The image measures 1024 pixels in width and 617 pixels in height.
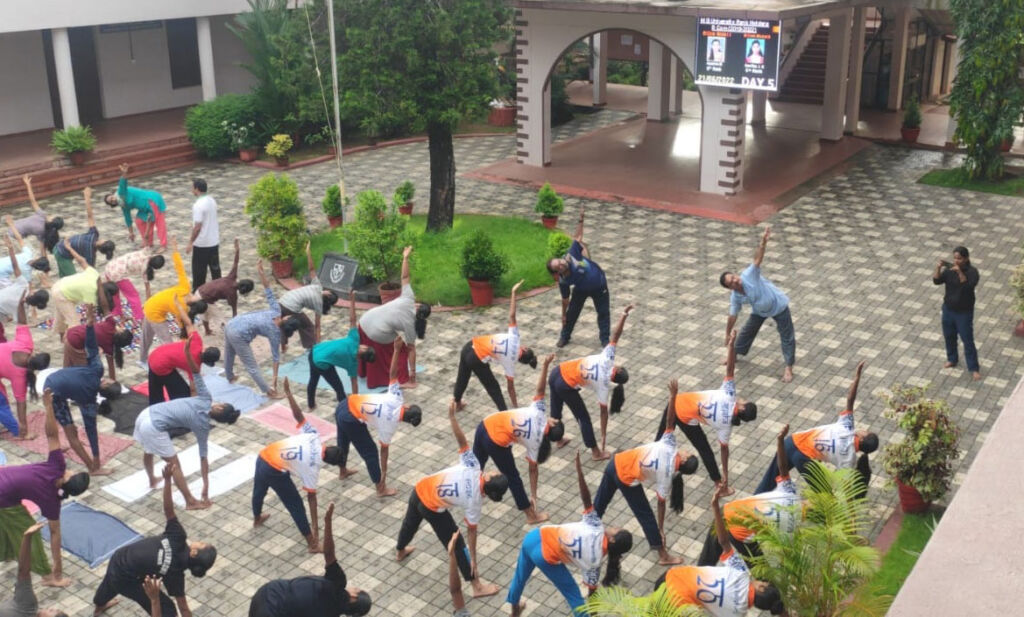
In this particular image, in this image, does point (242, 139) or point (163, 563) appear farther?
point (242, 139)

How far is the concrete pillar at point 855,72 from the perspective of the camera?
24.4 meters

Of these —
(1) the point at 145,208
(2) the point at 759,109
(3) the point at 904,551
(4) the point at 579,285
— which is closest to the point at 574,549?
(3) the point at 904,551

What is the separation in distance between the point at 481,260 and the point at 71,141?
11322 millimetres

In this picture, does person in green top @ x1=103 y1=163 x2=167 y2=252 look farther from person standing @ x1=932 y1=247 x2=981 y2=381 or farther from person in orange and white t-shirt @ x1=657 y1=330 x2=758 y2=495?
person standing @ x1=932 y1=247 x2=981 y2=381

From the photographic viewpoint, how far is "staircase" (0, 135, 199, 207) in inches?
840

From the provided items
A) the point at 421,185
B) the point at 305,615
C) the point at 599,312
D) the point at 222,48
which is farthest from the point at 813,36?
the point at 305,615

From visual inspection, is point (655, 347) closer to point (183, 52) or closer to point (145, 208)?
point (145, 208)

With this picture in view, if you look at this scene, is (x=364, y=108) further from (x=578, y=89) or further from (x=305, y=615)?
(x=578, y=89)

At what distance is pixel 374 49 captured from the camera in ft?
54.5

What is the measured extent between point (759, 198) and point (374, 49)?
8.11 m

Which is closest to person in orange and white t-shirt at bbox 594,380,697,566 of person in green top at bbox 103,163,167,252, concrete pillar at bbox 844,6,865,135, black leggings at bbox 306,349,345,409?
black leggings at bbox 306,349,345,409

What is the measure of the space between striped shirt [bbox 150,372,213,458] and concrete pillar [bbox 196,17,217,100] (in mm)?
16375

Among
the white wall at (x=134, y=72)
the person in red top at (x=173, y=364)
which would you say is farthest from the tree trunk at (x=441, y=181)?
the white wall at (x=134, y=72)

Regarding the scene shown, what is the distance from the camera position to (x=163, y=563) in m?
8.12
